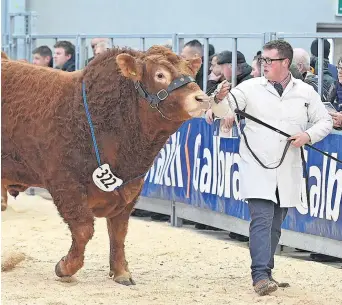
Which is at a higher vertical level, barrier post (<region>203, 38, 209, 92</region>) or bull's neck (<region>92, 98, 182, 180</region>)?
barrier post (<region>203, 38, 209, 92</region>)

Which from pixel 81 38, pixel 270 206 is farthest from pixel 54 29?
pixel 270 206

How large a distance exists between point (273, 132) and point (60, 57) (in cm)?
603

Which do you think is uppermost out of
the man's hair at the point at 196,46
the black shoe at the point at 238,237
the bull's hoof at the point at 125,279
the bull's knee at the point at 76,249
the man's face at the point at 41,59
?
the man's hair at the point at 196,46

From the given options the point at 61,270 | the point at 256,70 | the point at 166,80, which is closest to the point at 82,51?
the point at 256,70

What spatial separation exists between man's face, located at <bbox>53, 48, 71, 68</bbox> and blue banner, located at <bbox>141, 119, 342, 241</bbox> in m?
2.33

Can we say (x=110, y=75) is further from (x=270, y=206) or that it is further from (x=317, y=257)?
(x=317, y=257)

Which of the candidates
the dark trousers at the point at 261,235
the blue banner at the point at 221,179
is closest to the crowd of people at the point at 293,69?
the blue banner at the point at 221,179

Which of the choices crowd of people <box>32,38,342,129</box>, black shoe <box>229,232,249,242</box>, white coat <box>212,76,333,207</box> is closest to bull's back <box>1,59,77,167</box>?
crowd of people <box>32,38,342,129</box>

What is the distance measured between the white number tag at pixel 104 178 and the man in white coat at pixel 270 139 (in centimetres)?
88

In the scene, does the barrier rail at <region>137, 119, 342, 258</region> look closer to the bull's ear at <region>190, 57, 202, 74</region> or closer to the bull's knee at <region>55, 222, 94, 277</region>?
the bull's ear at <region>190, 57, 202, 74</region>

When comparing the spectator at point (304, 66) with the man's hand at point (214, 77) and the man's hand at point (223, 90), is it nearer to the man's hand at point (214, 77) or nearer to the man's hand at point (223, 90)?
the man's hand at point (214, 77)

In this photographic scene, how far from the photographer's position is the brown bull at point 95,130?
22.6 feet

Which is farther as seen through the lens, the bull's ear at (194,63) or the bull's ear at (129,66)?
the bull's ear at (194,63)

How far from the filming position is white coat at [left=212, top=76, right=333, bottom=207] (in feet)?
23.0
